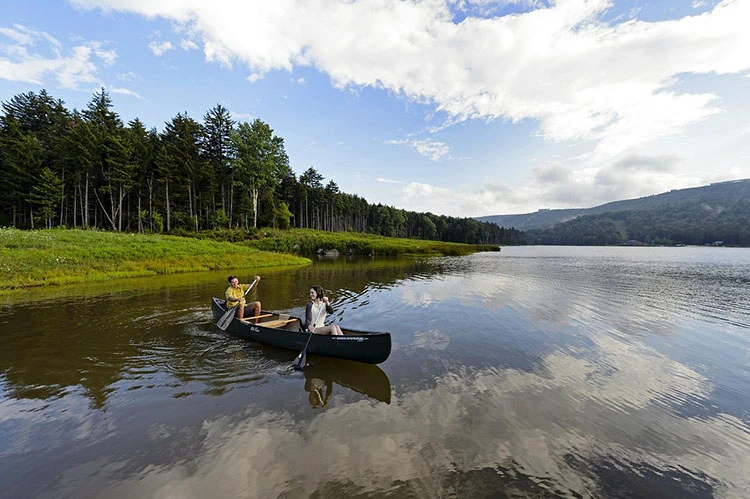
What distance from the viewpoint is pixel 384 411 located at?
24.3 feet

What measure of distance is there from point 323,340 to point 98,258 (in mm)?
26308

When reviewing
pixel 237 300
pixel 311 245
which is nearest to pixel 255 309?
pixel 237 300

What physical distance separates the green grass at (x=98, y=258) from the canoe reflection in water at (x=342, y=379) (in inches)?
848

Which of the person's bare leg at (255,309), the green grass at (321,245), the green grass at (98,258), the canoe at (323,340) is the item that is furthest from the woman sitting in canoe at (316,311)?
the green grass at (321,245)

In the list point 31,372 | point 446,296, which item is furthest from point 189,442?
point 446,296

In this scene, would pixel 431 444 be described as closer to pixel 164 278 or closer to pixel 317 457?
pixel 317 457

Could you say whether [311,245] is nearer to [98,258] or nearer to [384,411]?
[98,258]

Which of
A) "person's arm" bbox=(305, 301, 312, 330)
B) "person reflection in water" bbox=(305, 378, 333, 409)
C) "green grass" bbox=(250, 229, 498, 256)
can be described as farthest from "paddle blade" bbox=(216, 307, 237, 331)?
"green grass" bbox=(250, 229, 498, 256)

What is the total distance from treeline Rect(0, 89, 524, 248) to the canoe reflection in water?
51.2 meters

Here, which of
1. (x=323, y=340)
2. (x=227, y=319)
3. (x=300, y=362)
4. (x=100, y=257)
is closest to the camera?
(x=300, y=362)

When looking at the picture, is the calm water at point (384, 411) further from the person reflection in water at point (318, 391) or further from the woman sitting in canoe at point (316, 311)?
the woman sitting in canoe at point (316, 311)

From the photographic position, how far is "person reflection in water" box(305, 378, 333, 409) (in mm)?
7714

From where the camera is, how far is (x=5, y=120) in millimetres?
50875

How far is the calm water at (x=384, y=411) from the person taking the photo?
207 inches
